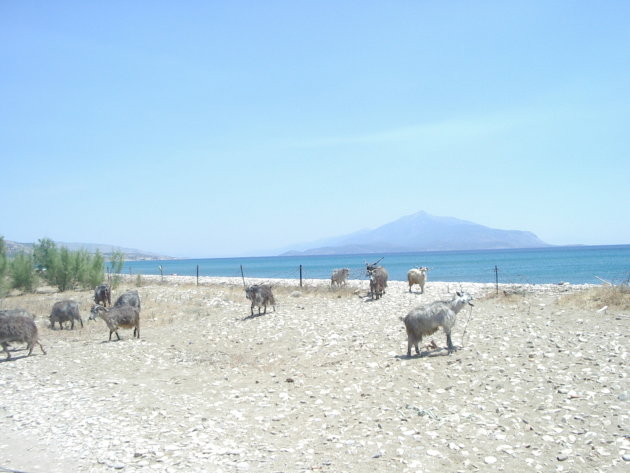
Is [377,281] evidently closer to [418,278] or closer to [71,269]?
[418,278]

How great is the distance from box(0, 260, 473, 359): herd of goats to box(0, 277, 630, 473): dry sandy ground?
59 centimetres

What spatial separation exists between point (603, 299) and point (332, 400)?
13.0 metres

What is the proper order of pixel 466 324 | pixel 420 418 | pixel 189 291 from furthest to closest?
pixel 189 291 → pixel 466 324 → pixel 420 418

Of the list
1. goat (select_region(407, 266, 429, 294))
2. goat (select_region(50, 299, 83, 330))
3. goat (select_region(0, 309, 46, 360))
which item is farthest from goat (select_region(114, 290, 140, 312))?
goat (select_region(407, 266, 429, 294))

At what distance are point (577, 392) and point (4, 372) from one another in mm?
13462

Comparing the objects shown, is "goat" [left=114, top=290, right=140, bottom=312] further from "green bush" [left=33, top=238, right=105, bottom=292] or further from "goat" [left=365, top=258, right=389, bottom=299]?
"green bush" [left=33, top=238, right=105, bottom=292]

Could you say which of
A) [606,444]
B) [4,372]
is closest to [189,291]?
[4,372]

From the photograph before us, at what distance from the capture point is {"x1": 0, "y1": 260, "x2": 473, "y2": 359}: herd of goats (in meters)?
12.4

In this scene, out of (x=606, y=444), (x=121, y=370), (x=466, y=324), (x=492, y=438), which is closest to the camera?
(x=606, y=444)

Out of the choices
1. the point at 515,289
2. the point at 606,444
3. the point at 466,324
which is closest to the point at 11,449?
the point at 606,444

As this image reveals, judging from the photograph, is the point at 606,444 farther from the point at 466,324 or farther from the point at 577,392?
the point at 466,324

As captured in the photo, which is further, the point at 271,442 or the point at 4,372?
the point at 4,372

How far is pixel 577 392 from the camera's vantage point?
899 centimetres

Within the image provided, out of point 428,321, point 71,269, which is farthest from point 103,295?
point 428,321
